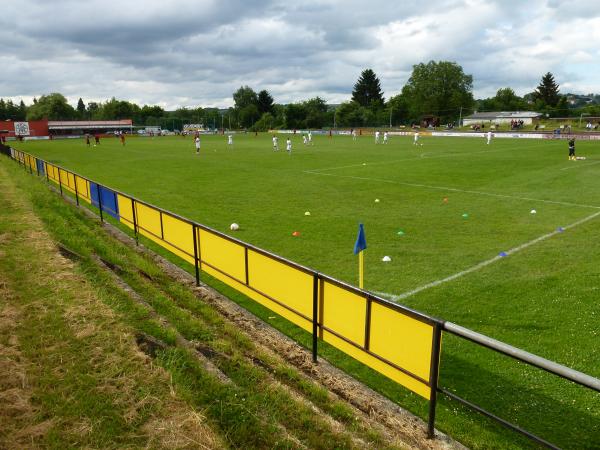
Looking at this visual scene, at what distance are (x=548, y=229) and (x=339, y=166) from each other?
1730cm

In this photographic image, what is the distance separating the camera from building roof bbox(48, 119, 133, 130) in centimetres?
9900

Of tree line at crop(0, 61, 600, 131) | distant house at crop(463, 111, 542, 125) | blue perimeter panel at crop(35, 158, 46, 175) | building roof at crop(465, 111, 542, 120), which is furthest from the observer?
tree line at crop(0, 61, 600, 131)

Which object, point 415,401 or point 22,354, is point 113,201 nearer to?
point 22,354

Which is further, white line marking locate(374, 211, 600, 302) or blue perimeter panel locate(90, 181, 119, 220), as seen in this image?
blue perimeter panel locate(90, 181, 119, 220)

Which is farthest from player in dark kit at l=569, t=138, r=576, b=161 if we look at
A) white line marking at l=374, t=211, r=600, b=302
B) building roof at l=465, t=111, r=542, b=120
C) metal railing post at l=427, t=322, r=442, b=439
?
building roof at l=465, t=111, r=542, b=120

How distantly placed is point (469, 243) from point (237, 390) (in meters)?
7.76

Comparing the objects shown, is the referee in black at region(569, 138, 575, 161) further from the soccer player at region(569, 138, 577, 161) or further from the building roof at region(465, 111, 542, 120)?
the building roof at region(465, 111, 542, 120)

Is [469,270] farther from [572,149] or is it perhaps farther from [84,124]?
[84,124]

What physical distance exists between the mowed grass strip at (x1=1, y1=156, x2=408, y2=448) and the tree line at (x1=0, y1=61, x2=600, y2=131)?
102m

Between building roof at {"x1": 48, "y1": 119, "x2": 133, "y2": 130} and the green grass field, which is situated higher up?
building roof at {"x1": 48, "y1": 119, "x2": 133, "y2": 130}

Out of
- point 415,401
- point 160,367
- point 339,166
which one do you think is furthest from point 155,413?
point 339,166

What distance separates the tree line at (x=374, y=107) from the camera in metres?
114

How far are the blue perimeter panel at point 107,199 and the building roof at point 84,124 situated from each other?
9793cm

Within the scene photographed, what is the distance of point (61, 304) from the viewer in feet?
20.3
